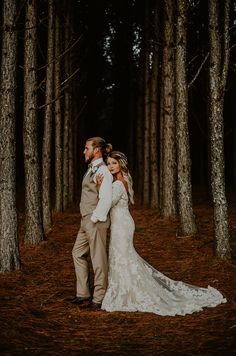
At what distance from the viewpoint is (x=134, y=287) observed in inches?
276

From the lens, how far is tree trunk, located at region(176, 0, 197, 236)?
11.4m

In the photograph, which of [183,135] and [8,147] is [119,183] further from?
[183,135]

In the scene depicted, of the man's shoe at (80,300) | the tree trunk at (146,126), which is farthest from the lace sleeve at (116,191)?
the tree trunk at (146,126)

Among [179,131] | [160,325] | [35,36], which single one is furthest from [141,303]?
[35,36]

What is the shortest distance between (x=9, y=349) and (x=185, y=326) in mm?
2153

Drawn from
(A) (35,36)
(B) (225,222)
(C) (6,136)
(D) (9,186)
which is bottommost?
(B) (225,222)

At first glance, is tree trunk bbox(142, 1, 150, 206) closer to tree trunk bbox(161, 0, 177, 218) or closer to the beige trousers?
tree trunk bbox(161, 0, 177, 218)

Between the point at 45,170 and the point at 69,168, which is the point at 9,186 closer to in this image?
the point at 45,170

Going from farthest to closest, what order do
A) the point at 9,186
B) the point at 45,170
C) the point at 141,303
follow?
the point at 45,170, the point at 9,186, the point at 141,303

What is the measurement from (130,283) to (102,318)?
29.2 inches

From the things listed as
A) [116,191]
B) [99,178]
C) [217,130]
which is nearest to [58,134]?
[217,130]

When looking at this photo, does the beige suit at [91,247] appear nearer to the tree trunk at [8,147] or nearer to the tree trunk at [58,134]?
the tree trunk at [8,147]

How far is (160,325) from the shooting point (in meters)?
6.16

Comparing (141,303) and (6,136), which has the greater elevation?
(6,136)
